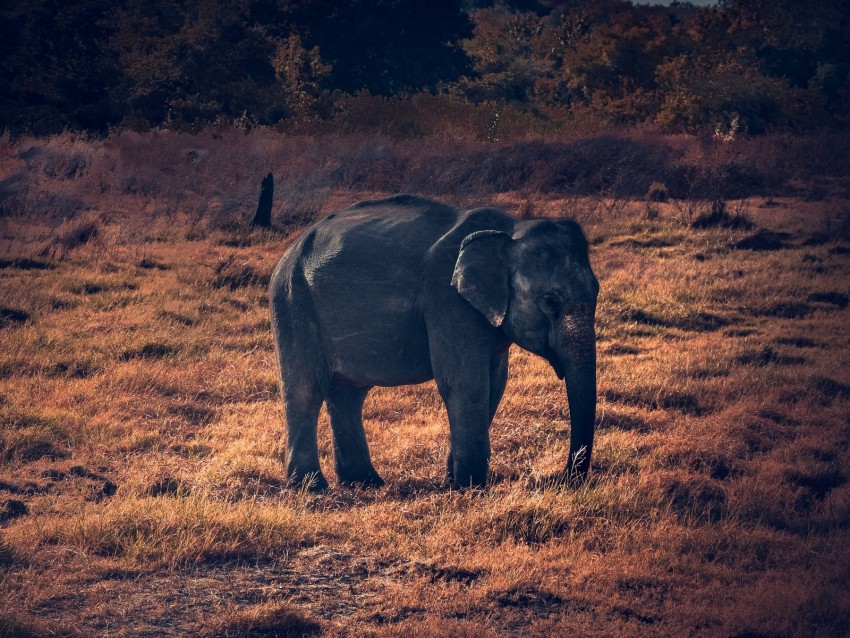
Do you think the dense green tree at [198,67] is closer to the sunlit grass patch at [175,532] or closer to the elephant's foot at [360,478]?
the elephant's foot at [360,478]

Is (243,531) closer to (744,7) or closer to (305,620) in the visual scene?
(305,620)

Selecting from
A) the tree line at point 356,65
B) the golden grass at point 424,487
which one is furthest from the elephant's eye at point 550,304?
the tree line at point 356,65

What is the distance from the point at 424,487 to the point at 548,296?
1.80 metres

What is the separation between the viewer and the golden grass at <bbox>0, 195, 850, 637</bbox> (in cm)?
536

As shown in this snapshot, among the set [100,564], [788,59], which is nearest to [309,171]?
[100,564]

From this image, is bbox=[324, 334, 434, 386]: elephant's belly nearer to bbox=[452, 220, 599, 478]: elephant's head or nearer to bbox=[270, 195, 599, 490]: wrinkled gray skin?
bbox=[270, 195, 599, 490]: wrinkled gray skin

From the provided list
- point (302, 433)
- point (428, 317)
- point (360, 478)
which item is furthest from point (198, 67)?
point (428, 317)

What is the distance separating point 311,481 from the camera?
7426 millimetres

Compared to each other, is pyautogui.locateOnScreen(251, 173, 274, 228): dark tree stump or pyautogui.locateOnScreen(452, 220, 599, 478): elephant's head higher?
pyautogui.locateOnScreen(452, 220, 599, 478): elephant's head

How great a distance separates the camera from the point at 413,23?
118 feet

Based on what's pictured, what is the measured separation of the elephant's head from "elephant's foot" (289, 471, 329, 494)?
1.82 metres

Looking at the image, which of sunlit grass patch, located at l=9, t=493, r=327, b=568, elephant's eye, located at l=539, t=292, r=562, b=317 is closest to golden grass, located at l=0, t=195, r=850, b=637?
sunlit grass patch, located at l=9, t=493, r=327, b=568

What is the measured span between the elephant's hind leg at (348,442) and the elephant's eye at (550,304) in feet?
6.12

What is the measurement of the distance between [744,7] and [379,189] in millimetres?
19407
